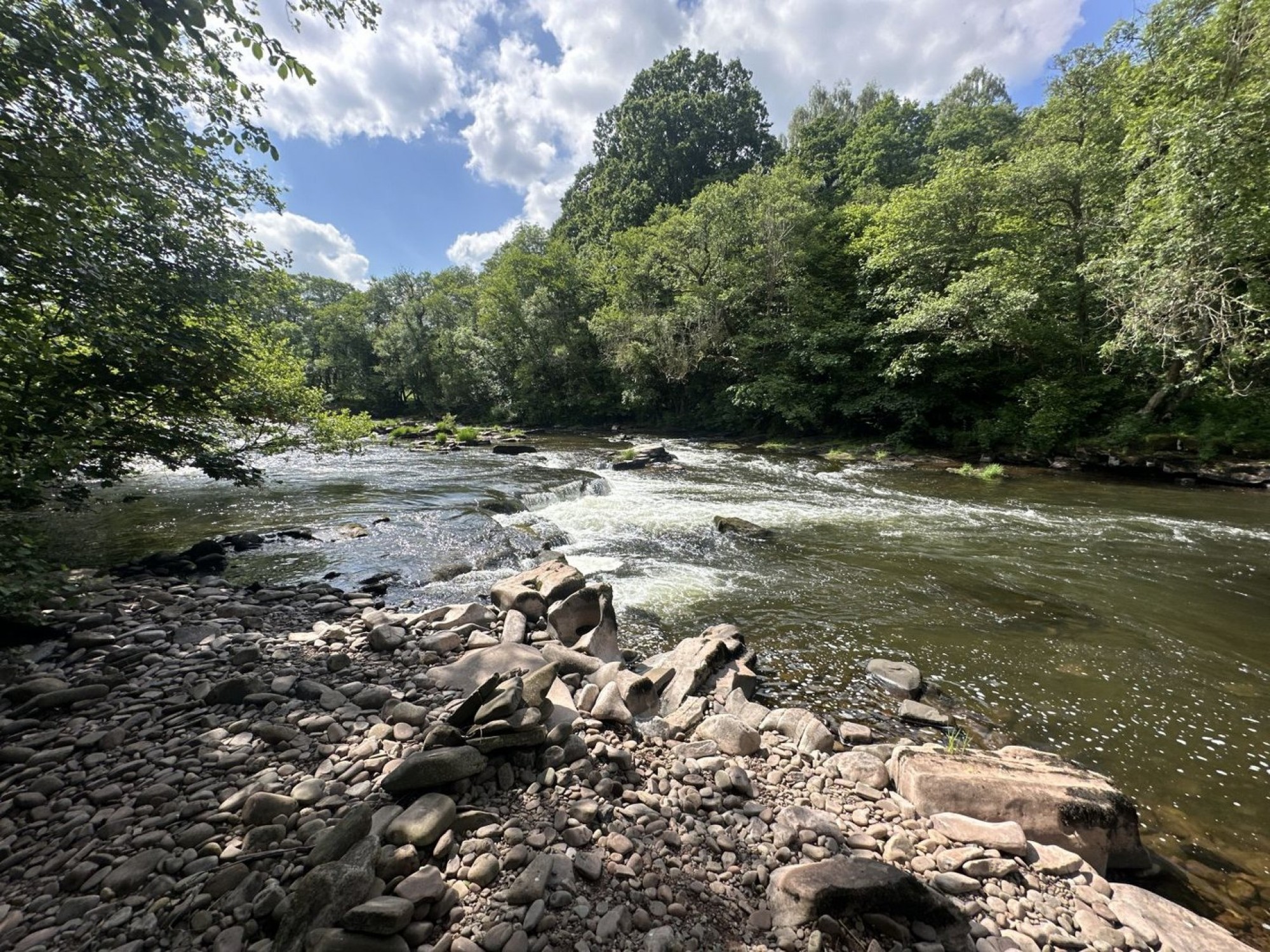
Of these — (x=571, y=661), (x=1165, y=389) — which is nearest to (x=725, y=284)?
(x=1165, y=389)

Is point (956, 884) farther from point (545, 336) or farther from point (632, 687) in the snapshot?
point (545, 336)

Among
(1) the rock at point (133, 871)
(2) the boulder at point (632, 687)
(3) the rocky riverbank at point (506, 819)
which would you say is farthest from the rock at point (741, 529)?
(1) the rock at point (133, 871)

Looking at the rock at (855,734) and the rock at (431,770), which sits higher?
the rock at (431,770)

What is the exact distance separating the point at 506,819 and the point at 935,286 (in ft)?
87.3

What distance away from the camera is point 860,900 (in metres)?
2.20

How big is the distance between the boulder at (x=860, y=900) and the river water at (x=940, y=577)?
219 cm

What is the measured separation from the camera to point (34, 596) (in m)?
3.90

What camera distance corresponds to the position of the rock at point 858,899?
2174 mm

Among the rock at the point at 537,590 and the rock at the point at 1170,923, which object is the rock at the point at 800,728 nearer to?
the rock at the point at 1170,923

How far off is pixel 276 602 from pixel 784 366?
25373 millimetres

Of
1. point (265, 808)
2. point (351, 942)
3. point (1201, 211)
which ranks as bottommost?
point (265, 808)

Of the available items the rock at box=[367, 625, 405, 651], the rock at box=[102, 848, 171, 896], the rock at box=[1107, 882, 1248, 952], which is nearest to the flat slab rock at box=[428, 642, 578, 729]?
the rock at box=[367, 625, 405, 651]

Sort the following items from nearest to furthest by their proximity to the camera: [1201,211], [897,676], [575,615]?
[897,676], [575,615], [1201,211]

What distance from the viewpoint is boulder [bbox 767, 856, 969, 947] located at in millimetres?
2174
